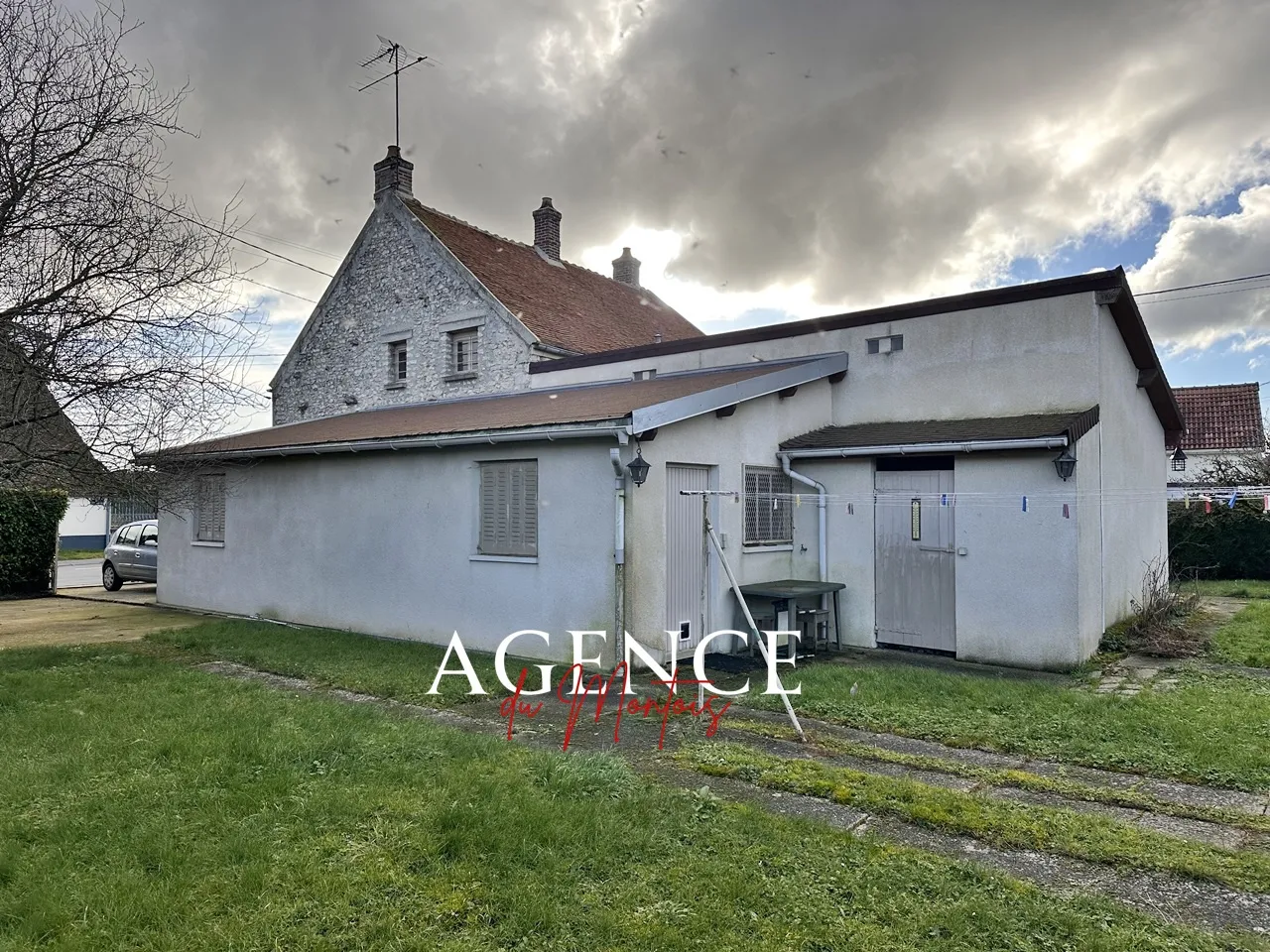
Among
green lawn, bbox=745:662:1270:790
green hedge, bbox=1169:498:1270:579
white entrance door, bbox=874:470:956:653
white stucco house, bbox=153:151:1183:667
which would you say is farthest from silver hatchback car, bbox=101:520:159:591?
green hedge, bbox=1169:498:1270:579

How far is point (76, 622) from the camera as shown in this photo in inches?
516

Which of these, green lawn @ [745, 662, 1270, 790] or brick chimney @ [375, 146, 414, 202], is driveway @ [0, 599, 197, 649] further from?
Answer: brick chimney @ [375, 146, 414, 202]

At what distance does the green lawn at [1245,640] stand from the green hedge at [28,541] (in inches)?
820

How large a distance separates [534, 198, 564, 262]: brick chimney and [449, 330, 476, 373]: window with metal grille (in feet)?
18.2

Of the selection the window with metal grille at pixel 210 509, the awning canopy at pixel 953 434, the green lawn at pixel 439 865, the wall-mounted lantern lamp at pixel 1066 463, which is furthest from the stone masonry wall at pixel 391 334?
the green lawn at pixel 439 865

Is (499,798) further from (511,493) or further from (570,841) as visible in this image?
(511,493)

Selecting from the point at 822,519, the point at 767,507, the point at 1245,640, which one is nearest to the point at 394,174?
the point at 767,507

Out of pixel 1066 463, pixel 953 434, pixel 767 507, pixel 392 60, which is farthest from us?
pixel 392 60

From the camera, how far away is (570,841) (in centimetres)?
414

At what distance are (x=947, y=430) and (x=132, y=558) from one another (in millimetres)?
17550

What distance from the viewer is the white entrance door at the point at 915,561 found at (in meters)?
10.0

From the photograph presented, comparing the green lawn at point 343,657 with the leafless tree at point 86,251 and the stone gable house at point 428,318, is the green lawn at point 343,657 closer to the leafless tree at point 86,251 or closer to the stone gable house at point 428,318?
the leafless tree at point 86,251

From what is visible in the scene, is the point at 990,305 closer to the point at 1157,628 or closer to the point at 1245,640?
the point at 1157,628

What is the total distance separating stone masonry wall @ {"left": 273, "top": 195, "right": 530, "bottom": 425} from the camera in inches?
649
